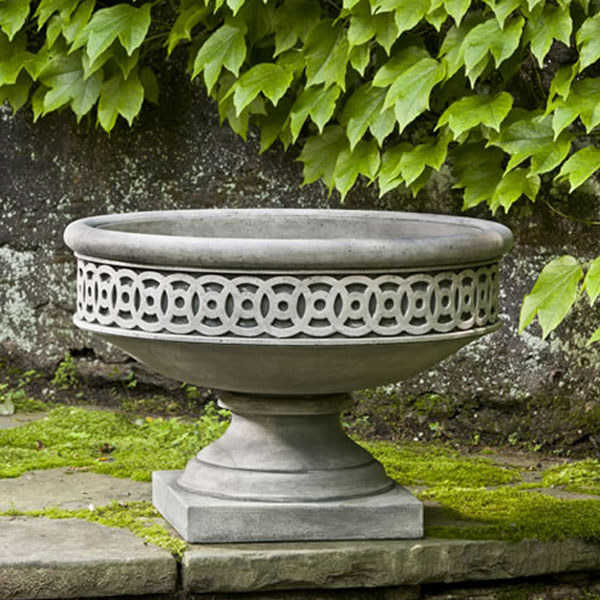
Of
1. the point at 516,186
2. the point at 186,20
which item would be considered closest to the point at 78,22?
the point at 186,20

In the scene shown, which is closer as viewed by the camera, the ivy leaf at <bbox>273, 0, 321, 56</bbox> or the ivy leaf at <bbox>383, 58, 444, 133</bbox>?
the ivy leaf at <bbox>383, 58, 444, 133</bbox>

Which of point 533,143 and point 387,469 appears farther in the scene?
point 387,469

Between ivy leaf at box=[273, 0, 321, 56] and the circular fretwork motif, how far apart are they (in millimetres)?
1243

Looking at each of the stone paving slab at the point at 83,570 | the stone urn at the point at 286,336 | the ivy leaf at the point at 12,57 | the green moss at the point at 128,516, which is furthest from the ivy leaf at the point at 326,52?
the stone paving slab at the point at 83,570

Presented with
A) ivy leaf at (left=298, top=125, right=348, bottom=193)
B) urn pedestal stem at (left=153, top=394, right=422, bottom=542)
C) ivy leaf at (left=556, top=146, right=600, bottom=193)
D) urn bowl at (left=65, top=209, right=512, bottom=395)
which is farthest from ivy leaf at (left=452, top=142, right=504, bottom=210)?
urn pedestal stem at (left=153, top=394, right=422, bottom=542)

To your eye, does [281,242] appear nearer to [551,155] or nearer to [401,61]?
[551,155]

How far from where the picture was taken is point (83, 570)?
8.69ft

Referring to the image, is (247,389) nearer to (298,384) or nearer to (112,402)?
(298,384)

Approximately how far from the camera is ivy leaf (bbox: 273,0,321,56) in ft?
12.3

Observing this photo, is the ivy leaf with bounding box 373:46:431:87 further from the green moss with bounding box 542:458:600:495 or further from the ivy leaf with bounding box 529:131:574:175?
the green moss with bounding box 542:458:600:495

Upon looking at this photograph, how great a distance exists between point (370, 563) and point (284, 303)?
58cm

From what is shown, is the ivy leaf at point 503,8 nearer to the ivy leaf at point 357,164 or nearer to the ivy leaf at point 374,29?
the ivy leaf at point 374,29

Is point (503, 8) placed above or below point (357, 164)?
above

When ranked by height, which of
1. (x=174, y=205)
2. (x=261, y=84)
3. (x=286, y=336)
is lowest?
(x=286, y=336)
